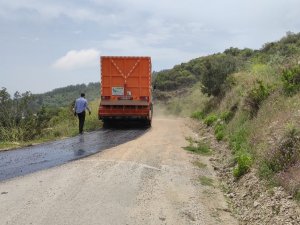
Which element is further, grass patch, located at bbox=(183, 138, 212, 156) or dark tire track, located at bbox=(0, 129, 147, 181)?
grass patch, located at bbox=(183, 138, 212, 156)

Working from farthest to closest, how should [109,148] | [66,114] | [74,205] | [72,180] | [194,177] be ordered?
[66,114], [109,148], [194,177], [72,180], [74,205]

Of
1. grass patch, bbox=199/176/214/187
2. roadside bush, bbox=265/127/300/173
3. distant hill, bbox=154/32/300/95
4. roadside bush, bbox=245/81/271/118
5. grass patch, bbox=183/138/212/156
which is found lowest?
grass patch, bbox=199/176/214/187

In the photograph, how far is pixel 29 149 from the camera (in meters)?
14.3

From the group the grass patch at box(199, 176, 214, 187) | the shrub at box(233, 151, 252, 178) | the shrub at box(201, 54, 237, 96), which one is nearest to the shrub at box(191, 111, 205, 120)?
the shrub at box(201, 54, 237, 96)

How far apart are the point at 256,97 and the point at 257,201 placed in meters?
6.65

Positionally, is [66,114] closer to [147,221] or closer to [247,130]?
[247,130]

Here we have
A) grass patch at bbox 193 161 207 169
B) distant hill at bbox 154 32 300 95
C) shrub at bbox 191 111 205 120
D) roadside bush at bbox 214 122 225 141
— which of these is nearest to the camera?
grass patch at bbox 193 161 207 169

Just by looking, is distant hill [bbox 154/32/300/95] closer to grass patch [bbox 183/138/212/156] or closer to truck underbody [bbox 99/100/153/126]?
grass patch [bbox 183/138/212/156]

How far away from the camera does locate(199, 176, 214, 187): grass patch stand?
9.63 metres

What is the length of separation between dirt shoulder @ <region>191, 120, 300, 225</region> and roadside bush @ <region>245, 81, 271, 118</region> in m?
3.89

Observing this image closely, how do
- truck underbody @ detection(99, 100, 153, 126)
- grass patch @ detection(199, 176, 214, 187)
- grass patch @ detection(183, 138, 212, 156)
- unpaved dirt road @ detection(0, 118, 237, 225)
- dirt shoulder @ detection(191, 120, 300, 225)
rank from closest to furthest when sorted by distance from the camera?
dirt shoulder @ detection(191, 120, 300, 225) → unpaved dirt road @ detection(0, 118, 237, 225) → grass patch @ detection(199, 176, 214, 187) → grass patch @ detection(183, 138, 212, 156) → truck underbody @ detection(99, 100, 153, 126)

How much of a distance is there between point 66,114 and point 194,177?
15.4m

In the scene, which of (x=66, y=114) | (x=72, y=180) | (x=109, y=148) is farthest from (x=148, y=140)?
(x=66, y=114)

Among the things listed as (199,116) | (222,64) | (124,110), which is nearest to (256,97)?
(124,110)
